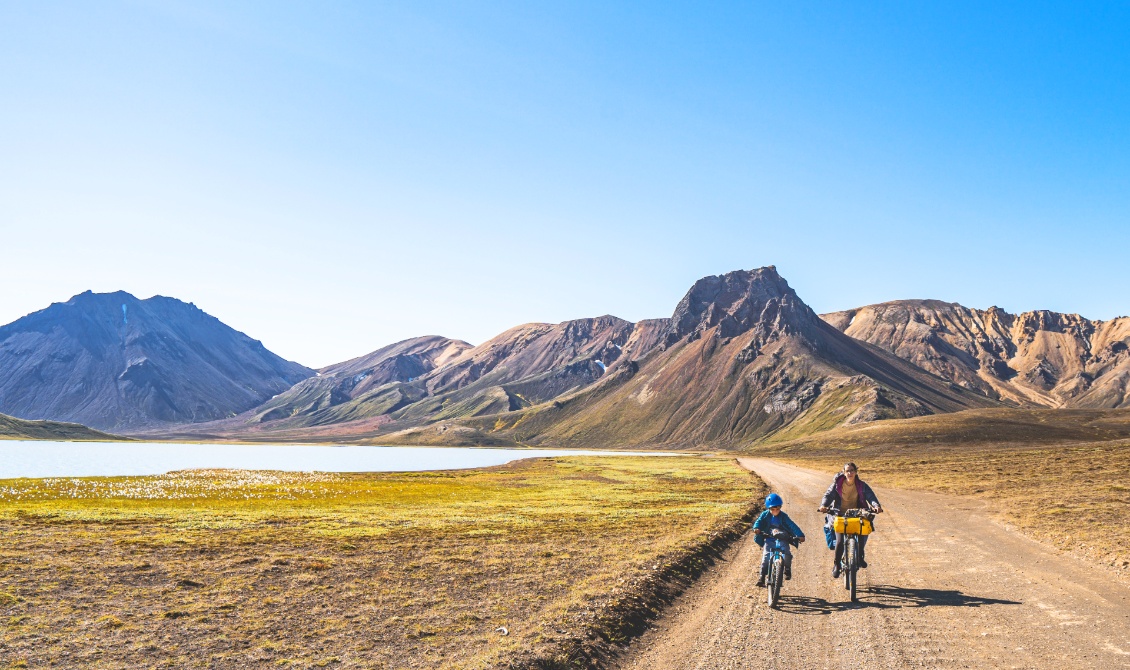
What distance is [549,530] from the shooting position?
36.6m

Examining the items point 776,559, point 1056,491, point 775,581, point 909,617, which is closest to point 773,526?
point 776,559

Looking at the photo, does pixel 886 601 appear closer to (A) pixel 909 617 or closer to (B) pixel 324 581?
(A) pixel 909 617

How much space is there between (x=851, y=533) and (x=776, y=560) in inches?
104

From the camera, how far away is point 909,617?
16.6m

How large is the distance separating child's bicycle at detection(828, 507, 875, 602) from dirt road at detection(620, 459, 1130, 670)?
30.3 inches

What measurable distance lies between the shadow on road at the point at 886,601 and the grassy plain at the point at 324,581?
4611 mm

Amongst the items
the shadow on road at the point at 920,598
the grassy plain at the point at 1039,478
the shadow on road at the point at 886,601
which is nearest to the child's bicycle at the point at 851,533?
the shadow on road at the point at 886,601

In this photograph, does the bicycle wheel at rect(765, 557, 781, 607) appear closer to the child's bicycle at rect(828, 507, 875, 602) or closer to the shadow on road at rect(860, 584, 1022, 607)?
the child's bicycle at rect(828, 507, 875, 602)

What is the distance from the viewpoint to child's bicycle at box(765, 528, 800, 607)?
18109mm

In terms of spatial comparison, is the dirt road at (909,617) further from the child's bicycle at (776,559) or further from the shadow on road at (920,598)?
the child's bicycle at (776,559)

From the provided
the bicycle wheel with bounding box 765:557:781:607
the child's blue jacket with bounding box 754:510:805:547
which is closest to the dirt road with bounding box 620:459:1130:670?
the bicycle wheel with bounding box 765:557:781:607

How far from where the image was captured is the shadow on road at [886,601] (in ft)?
58.3

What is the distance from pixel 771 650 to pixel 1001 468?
86.7 m

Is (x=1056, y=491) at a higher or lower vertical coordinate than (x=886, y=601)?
lower
